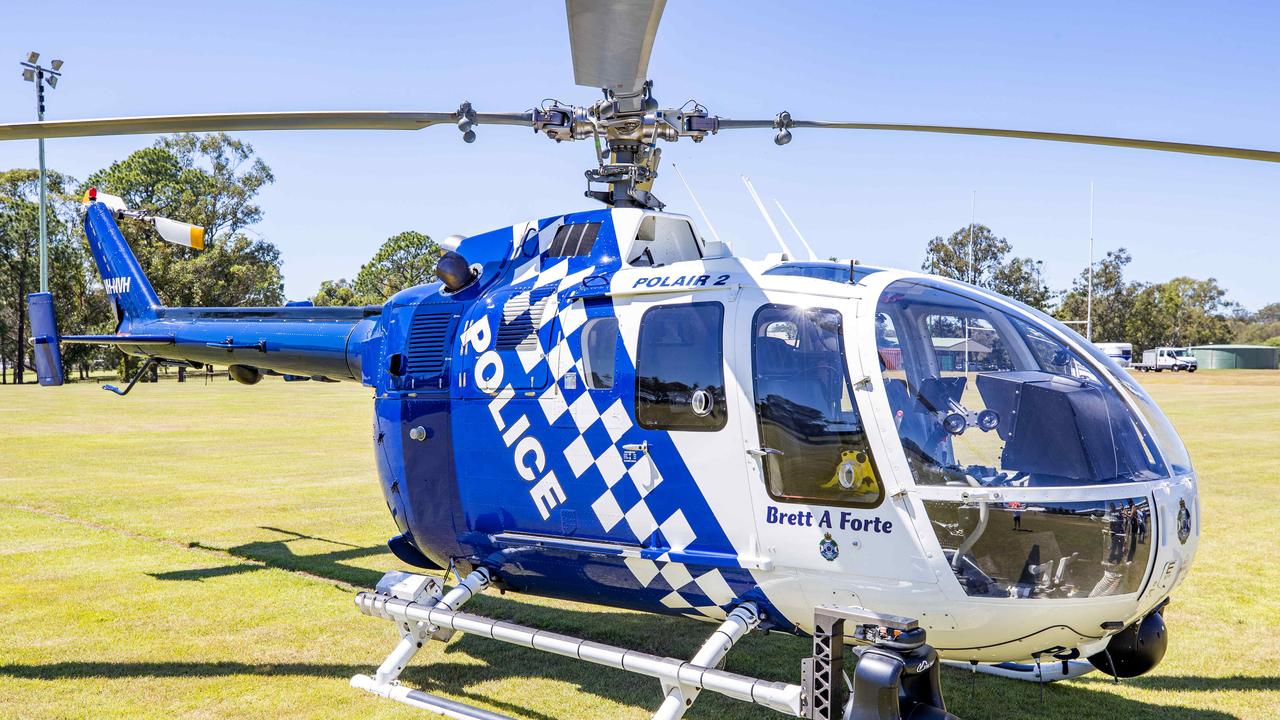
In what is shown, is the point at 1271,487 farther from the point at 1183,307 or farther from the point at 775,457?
the point at 1183,307

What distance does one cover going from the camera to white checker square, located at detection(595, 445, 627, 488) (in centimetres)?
514

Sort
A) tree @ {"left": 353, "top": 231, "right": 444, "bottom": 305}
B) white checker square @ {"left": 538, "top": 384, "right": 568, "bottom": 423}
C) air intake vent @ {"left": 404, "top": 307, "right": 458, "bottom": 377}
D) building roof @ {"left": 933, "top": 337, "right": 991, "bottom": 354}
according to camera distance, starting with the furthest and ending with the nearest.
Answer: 1. tree @ {"left": 353, "top": 231, "right": 444, "bottom": 305}
2. air intake vent @ {"left": 404, "top": 307, "right": 458, "bottom": 377}
3. white checker square @ {"left": 538, "top": 384, "right": 568, "bottom": 423}
4. building roof @ {"left": 933, "top": 337, "right": 991, "bottom": 354}

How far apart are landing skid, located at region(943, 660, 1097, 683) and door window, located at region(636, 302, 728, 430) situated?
2.45 meters

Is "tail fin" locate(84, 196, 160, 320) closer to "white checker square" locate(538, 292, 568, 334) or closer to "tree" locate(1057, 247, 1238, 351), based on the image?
"white checker square" locate(538, 292, 568, 334)

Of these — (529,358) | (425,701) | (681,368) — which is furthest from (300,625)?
(681,368)

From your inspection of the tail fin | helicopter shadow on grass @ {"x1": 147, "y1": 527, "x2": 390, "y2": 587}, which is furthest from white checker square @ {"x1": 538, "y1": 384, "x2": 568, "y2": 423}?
the tail fin

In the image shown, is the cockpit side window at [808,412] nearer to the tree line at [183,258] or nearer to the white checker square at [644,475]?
the white checker square at [644,475]

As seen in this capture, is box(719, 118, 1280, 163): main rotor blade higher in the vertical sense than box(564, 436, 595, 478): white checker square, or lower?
higher

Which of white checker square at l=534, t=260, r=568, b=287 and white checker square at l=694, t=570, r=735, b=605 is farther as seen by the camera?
white checker square at l=534, t=260, r=568, b=287

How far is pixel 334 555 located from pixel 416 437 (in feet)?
14.3

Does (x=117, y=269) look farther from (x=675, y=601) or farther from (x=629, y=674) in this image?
(x=675, y=601)

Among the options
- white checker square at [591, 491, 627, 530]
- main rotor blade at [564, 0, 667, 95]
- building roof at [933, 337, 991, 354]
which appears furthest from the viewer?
white checker square at [591, 491, 627, 530]

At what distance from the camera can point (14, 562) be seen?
9.22 meters

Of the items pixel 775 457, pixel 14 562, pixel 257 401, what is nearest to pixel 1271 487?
pixel 775 457
